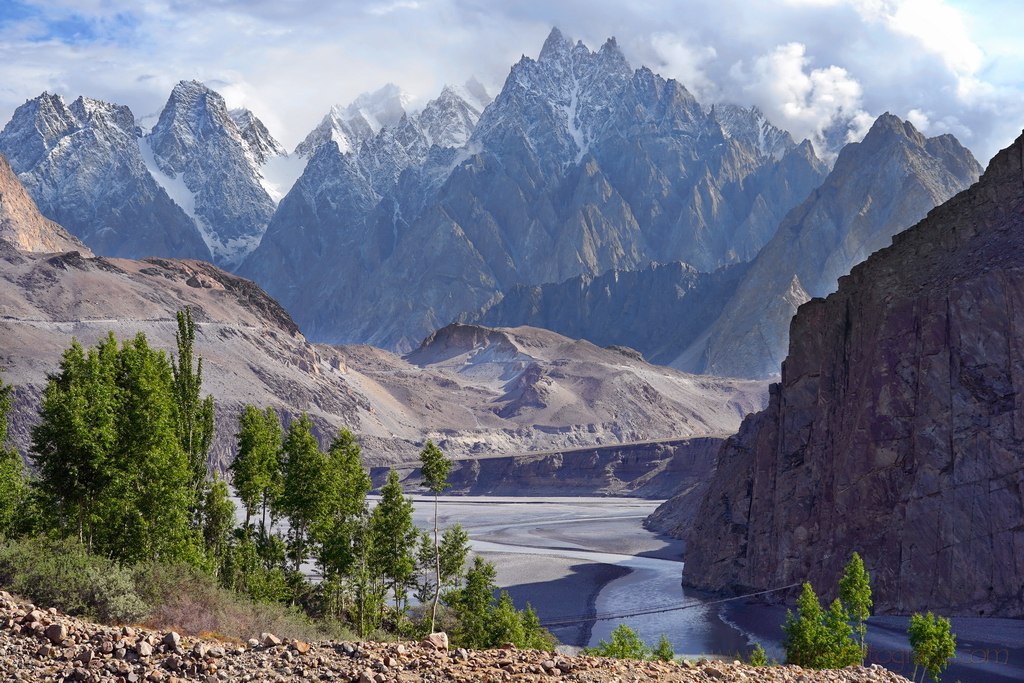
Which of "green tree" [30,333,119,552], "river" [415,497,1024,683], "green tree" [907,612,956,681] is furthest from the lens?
"river" [415,497,1024,683]

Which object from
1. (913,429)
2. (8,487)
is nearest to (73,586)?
(8,487)

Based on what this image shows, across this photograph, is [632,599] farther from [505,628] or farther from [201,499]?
[505,628]

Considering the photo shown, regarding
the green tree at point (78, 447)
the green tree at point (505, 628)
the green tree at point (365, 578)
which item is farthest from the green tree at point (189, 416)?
the green tree at point (505, 628)

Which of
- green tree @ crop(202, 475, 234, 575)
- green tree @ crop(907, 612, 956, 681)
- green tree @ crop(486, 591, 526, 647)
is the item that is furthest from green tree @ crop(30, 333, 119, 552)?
green tree @ crop(907, 612, 956, 681)

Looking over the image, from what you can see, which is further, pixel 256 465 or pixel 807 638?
pixel 256 465

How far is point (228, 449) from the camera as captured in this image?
19112 cm

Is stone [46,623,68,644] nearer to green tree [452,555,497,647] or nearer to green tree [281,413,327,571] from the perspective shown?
green tree [452,555,497,647]

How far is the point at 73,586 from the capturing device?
28.5 m

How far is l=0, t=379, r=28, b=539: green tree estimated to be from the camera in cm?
4134

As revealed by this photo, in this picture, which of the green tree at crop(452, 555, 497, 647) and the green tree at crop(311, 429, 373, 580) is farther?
Result: the green tree at crop(311, 429, 373, 580)

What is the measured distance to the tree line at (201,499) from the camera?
128 feet

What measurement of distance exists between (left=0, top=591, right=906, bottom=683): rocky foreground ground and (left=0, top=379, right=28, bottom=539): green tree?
18.4 meters

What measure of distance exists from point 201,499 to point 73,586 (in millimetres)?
21464

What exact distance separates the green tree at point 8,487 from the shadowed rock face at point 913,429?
4261 centimetres
